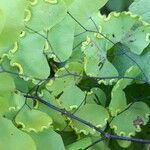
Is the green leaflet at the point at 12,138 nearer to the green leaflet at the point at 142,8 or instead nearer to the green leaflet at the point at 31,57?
the green leaflet at the point at 31,57

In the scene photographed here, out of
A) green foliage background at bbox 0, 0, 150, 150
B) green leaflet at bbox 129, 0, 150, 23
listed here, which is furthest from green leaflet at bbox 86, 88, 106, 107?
green leaflet at bbox 129, 0, 150, 23

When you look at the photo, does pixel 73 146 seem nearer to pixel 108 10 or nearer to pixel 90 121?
pixel 90 121

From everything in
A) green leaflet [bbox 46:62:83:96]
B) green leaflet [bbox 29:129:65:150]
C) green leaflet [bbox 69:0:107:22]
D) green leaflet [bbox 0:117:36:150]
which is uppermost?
green leaflet [bbox 69:0:107:22]

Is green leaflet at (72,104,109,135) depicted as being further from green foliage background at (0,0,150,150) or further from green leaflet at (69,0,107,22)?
green leaflet at (69,0,107,22)

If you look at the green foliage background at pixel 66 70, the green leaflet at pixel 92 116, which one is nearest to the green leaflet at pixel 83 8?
the green foliage background at pixel 66 70

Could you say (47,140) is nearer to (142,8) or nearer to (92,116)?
(92,116)

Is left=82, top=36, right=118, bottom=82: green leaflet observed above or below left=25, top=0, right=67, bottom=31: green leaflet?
below

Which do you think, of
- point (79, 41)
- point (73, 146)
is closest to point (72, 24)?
point (79, 41)
